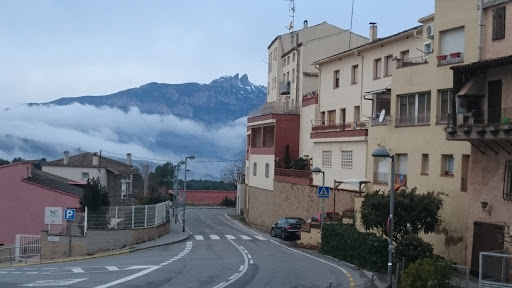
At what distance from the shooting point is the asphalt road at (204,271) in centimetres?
2178

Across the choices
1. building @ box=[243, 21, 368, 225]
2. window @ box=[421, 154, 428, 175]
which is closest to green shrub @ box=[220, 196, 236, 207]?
building @ box=[243, 21, 368, 225]

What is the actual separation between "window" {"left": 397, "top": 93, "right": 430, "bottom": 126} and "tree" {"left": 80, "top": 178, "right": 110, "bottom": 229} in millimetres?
17826

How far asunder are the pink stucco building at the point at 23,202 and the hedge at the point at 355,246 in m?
20.8

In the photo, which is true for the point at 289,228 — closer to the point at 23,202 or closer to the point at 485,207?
the point at 23,202

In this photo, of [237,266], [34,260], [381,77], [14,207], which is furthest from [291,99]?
[237,266]

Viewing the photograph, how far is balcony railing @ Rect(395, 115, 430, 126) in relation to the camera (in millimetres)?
28577

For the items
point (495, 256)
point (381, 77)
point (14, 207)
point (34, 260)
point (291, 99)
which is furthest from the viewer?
point (291, 99)

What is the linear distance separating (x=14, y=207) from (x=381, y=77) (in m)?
26.1

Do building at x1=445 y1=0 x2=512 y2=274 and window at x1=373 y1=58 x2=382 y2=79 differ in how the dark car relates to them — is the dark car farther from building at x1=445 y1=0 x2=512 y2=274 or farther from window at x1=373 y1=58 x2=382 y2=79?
building at x1=445 y1=0 x2=512 y2=274

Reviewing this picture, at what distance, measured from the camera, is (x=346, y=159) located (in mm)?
41062

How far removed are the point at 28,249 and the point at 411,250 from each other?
2460cm

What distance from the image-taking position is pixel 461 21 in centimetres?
2508

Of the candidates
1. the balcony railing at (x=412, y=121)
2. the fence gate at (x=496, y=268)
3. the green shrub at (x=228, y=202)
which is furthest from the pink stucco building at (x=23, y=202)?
the green shrub at (x=228, y=202)

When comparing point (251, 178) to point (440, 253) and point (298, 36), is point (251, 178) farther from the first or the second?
point (440, 253)
